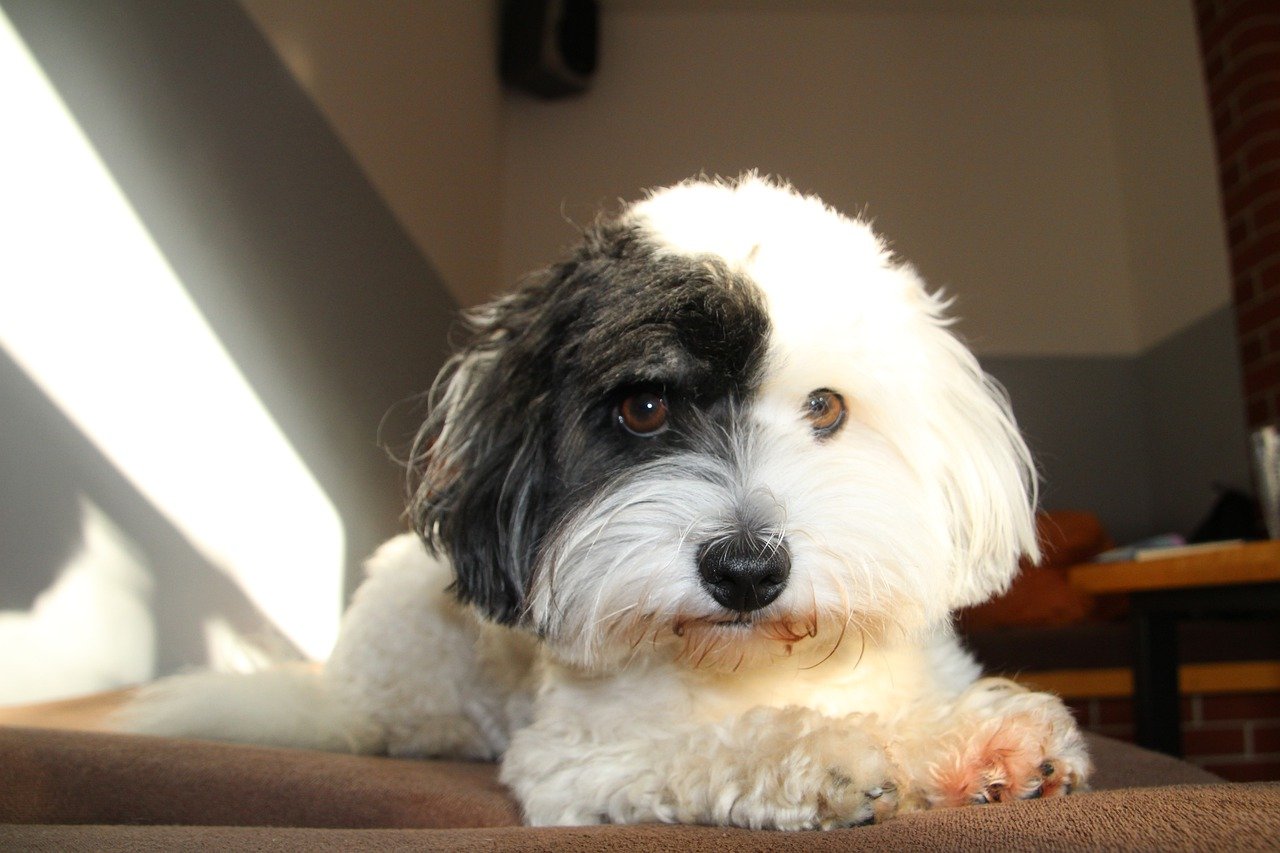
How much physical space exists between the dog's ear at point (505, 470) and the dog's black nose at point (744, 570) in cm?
31

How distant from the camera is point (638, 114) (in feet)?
21.2

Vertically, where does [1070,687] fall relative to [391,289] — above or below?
below

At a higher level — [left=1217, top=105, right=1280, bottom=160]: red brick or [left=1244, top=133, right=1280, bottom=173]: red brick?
[left=1217, top=105, right=1280, bottom=160]: red brick

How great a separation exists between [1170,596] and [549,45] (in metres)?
4.57

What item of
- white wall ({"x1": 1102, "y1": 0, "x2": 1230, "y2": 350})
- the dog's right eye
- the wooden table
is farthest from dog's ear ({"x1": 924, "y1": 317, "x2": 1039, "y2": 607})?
white wall ({"x1": 1102, "y1": 0, "x2": 1230, "y2": 350})

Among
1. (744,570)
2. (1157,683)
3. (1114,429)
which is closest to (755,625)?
(744,570)

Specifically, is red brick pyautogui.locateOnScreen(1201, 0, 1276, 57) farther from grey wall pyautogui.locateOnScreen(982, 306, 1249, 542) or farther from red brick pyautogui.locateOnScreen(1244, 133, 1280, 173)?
grey wall pyautogui.locateOnScreen(982, 306, 1249, 542)

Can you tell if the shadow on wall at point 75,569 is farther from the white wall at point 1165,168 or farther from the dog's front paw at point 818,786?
the white wall at point 1165,168

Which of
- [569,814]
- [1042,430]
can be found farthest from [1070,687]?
[569,814]

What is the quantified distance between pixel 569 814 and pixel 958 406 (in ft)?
2.47

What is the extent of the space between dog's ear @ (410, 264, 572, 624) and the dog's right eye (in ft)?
0.36

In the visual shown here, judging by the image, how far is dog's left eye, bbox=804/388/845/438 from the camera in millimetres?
1228

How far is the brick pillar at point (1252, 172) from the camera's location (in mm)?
4574

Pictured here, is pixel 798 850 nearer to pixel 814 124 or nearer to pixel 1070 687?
pixel 1070 687
